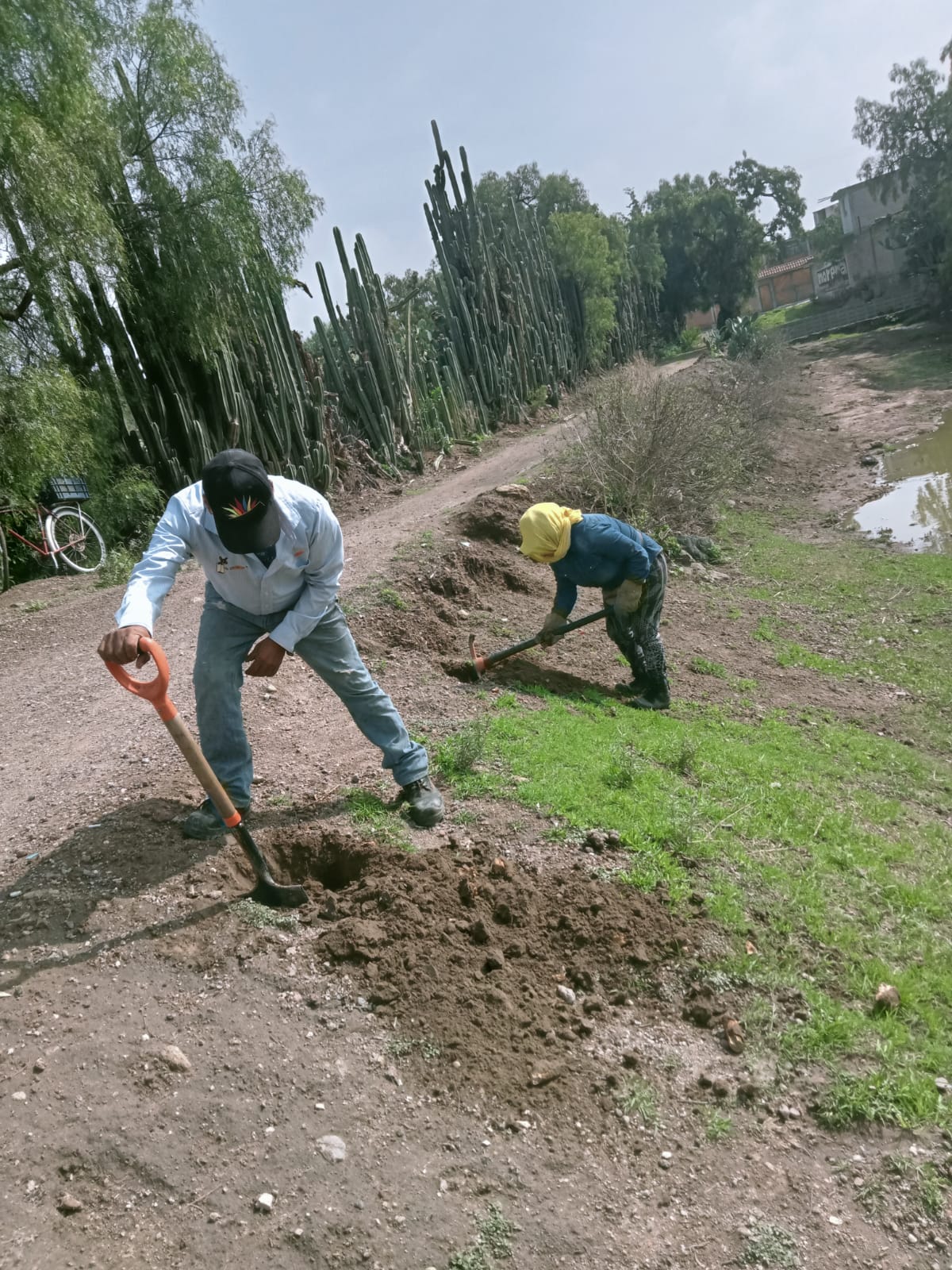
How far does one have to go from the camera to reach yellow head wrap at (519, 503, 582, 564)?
611 centimetres

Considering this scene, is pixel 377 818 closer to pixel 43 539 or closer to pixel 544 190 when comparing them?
pixel 43 539

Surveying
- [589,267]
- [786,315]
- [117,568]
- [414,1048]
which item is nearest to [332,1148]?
[414,1048]

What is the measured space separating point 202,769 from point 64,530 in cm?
946

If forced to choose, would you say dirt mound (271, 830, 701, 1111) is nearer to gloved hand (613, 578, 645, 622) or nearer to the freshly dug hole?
the freshly dug hole

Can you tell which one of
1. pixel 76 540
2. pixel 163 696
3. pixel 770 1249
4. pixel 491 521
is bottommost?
pixel 770 1249

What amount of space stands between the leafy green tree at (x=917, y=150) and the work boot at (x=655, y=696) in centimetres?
3637

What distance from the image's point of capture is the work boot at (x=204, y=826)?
4082 millimetres

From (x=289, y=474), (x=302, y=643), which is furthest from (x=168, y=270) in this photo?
(x=302, y=643)

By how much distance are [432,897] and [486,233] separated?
2677 centimetres

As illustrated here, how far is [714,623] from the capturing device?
943 centimetres

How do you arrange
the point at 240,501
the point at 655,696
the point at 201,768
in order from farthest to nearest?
the point at 655,696 < the point at 240,501 < the point at 201,768

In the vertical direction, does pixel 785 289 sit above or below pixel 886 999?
above

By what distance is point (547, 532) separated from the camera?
611cm

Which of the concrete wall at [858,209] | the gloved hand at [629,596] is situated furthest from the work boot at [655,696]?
the concrete wall at [858,209]
